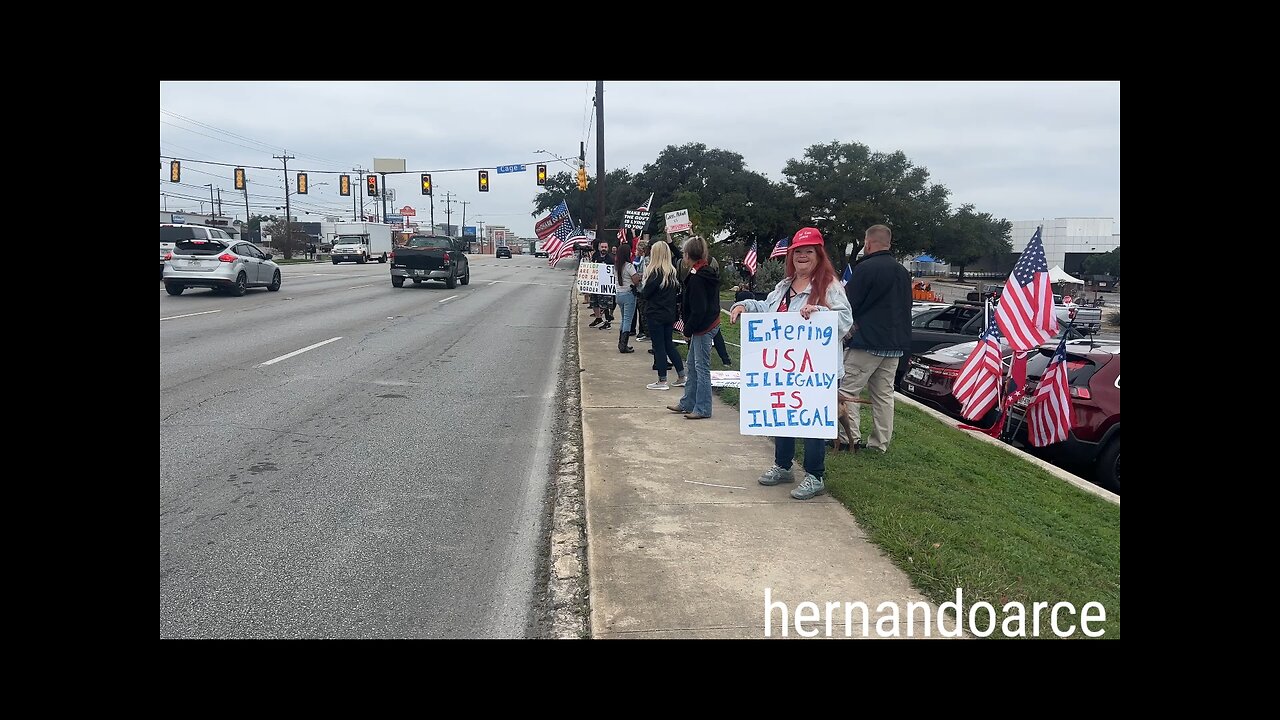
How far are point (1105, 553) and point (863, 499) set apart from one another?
141 centimetres

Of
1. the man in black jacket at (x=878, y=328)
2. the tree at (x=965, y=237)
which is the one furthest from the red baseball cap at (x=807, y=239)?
the tree at (x=965, y=237)

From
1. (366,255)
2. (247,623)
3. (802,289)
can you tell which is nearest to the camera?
(247,623)

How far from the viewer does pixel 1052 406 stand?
23.9 feet

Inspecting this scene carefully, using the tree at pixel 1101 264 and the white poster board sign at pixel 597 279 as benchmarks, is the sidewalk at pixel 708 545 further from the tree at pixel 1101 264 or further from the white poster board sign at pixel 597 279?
the tree at pixel 1101 264

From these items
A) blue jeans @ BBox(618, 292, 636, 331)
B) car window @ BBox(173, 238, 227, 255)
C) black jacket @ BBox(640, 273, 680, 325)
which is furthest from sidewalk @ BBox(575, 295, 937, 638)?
car window @ BBox(173, 238, 227, 255)

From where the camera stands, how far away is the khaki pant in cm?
627

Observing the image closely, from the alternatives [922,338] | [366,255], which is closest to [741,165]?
[366,255]

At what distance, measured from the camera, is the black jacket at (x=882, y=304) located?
607 cm

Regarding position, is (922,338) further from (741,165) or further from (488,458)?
(741,165)

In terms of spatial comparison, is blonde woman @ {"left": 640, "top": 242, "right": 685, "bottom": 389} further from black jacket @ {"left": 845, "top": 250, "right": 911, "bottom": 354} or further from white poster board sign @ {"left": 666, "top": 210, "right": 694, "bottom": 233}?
white poster board sign @ {"left": 666, "top": 210, "right": 694, "bottom": 233}

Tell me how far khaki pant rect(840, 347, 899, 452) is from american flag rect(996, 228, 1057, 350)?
203 centimetres

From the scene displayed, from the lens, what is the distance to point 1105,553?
4.90 metres

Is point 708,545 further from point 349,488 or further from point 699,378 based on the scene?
point 699,378
